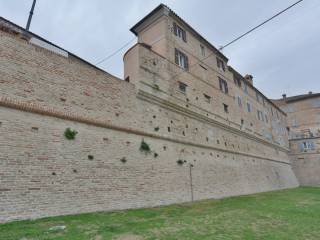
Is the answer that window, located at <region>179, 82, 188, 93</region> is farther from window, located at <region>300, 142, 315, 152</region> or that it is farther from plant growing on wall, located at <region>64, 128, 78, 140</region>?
window, located at <region>300, 142, 315, 152</region>

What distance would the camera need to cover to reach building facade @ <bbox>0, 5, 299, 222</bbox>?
7329 millimetres

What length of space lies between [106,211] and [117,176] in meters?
1.41

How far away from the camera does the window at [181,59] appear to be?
51.9 feet

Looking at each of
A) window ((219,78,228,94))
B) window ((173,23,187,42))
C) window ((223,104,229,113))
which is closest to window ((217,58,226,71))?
window ((219,78,228,94))

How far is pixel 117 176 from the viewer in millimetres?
9508

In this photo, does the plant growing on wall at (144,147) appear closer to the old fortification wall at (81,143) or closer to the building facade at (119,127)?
the building facade at (119,127)

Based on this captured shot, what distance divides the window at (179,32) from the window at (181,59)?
1.26 metres

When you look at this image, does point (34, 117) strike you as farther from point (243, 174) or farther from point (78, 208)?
point (243, 174)

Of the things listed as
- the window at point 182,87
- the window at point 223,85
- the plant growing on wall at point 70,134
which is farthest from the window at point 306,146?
the plant growing on wall at point 70,134

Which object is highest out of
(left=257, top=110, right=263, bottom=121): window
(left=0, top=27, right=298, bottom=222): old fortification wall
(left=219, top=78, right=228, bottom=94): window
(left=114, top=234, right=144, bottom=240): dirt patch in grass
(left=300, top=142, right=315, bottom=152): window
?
(left=219, top=78, right=228, bottom=94): window

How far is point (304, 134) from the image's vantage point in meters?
37.9

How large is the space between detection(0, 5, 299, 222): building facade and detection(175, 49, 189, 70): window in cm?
10

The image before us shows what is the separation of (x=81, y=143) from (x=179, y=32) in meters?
11.5

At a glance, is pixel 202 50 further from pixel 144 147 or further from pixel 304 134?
pixel 304 134
